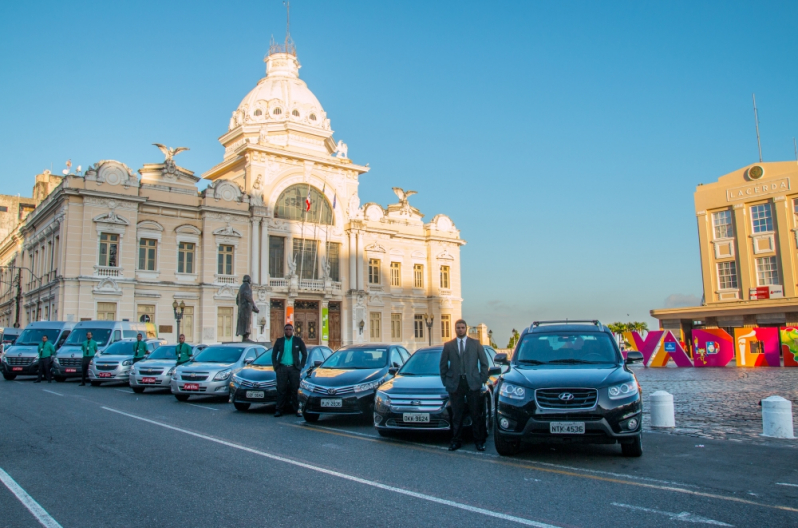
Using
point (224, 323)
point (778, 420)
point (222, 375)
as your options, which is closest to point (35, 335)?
point (222, 375)

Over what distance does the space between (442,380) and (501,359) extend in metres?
0.94

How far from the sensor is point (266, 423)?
1186cm

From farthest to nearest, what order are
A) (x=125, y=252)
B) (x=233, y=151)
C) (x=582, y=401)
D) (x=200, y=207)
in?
(x=233, y=151)
(x=200, y=207)
(x=125, y=252)
(x=582, y=401)

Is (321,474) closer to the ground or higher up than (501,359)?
closer to the ground

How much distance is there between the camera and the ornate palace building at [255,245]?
3638 centimetres

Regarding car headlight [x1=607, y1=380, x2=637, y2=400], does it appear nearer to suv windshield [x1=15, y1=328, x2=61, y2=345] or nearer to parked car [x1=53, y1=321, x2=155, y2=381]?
parked car [x1=53, y1=321, x2=155, y2=381]

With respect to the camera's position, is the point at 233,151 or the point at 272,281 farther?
the point at 233,151

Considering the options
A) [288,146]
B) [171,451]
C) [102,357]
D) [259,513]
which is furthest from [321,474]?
[288,146]

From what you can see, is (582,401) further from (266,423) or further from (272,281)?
(272,281)

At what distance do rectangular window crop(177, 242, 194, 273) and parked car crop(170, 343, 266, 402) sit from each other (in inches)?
946

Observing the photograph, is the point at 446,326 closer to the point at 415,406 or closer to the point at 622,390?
the point at 415,406

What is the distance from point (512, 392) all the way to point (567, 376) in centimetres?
73

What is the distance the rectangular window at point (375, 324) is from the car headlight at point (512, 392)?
129ft

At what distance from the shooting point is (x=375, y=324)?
4775cm
